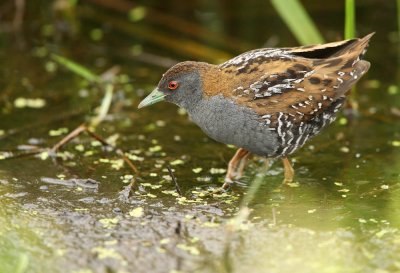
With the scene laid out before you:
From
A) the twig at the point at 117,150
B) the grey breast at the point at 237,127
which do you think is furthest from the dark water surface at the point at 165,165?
the grey breast at the point at 237,127

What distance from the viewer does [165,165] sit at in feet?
21.4

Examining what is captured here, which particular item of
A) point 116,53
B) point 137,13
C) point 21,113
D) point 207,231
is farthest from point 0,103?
point 207,231

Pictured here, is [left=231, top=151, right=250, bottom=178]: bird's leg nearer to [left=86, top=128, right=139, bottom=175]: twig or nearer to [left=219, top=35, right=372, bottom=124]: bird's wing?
[left=219, top=35, right=372, bottom=124]: bird's wing

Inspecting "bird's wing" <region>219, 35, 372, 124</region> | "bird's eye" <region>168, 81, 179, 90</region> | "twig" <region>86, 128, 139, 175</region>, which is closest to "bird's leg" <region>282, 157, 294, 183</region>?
"bird's wing" <region>219, 35, 372, 124</region>

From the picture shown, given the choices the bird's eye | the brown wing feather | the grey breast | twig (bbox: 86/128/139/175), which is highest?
the brown wing feather

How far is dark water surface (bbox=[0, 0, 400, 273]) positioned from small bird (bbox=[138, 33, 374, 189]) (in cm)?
43

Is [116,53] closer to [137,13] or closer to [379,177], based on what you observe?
[137,13]

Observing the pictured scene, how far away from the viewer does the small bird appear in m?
5.91

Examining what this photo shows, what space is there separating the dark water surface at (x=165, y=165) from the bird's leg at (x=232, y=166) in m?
0.10

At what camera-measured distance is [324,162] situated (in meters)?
6.65

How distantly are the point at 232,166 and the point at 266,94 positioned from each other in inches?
28.9

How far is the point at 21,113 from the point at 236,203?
283cm

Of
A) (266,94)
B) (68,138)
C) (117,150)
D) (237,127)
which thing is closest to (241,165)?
(237,127)

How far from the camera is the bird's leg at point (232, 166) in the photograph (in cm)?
616
